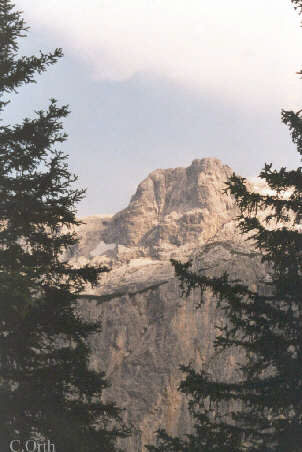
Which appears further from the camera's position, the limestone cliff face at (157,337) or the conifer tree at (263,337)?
the limestone cliff face at (157,337)

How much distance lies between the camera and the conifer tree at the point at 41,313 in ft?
37.0

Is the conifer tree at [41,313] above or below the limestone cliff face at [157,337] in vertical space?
above

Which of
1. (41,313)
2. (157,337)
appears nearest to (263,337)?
(41,313)

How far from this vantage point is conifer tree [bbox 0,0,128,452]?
37.0ft

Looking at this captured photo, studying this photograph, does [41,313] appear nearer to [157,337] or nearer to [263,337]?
[263,337]

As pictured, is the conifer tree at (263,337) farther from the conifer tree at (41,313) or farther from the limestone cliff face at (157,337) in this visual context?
the limestone cliff face at (157,337)

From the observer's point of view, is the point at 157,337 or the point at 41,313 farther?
the point at 157,337

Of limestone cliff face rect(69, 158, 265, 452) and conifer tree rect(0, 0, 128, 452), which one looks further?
limestone cliff face rect(69, 158, 265, 452)

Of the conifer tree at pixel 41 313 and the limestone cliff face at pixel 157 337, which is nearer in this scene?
the conifer tree at pixel 41 313

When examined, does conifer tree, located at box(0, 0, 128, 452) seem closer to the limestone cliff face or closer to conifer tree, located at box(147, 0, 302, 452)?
conifer tree, located at box(147, 0, 302, 452)

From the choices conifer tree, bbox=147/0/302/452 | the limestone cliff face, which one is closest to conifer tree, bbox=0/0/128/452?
conifer tree, bbox=147/0/302/452

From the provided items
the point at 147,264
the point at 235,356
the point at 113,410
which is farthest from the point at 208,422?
the point at 147,264

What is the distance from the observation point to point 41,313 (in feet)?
38.9

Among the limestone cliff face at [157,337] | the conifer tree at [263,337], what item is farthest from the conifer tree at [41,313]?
the limestone cliff face at [157,337]
